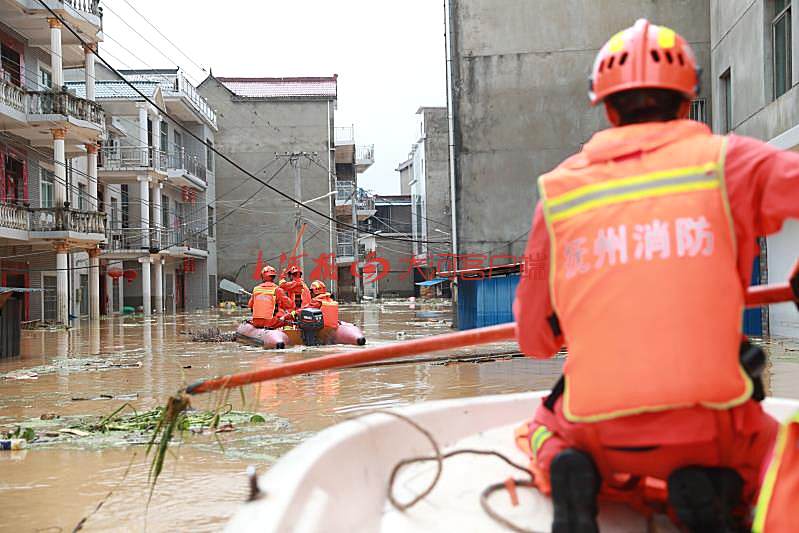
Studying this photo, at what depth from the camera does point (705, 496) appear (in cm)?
176

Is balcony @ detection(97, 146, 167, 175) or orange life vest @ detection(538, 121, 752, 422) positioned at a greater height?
balcony @ detection(97, 146, 167, 175)

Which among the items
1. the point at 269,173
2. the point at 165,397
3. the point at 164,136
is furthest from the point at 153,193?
the point at 165,397

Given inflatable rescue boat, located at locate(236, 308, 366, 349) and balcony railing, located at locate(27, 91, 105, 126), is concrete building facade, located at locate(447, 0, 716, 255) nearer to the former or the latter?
inflatable rescue boat, located at locate(236, 308, 366, 349)

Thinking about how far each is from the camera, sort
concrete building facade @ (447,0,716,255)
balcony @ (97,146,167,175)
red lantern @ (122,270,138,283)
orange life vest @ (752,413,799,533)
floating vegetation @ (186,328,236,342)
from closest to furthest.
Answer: orange life vest @ (752,413,799,533) < floating vegetation @ (186,328,236,342) < concrete building facade @ (447,0,716,255) < balcony @ (97,146,167,175) < red lantern @ (122,270,138,283)

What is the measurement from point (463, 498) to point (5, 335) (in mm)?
15064

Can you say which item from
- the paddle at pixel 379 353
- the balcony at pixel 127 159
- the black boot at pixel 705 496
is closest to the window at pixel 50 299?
the balcony at pixel 127 159

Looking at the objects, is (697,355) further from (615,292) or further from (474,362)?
(474,362)

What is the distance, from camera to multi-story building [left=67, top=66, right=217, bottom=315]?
34.8 metres

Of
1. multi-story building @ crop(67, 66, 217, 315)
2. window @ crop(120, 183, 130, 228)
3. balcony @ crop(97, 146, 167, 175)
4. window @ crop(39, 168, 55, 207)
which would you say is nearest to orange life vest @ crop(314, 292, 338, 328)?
window @ crop(39, 168, 55, 207)

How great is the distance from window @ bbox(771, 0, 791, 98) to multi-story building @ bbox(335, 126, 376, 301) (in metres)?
36.1

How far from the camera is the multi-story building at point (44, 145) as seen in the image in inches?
916

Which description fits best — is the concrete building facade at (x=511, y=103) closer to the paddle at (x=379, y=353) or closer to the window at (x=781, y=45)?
the window at (x=781, y=45)

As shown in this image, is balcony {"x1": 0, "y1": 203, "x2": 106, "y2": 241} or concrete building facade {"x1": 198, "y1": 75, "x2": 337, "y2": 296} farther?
concrete building facade {"x1": 198, "y1": 75, "x2": 337, "y2": 296}

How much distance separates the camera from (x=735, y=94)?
16859 mm
